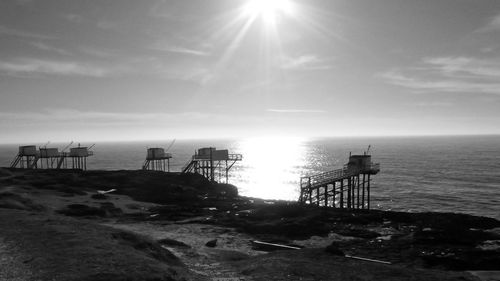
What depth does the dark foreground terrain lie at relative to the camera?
17.8 m

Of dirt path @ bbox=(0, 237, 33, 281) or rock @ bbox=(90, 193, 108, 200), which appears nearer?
dirt path @ bbox=(0, 237, 33, 281)

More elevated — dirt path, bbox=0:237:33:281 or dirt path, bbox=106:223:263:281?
dirt path, bbox=0:237:33:281

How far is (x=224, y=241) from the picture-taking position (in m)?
29.3

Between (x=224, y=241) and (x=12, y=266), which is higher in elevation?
(x=12, y=266)

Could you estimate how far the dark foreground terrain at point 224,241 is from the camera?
58.4 feet

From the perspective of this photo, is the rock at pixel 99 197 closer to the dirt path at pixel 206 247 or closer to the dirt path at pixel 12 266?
the dirt path at pixel 206 247

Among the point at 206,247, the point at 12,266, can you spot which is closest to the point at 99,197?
the point at 206,247

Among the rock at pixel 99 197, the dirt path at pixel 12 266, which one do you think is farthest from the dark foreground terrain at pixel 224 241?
the rock at pixel 99 197

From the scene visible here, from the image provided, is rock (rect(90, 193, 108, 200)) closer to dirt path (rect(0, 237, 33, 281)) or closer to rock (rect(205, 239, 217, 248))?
rock (rect(205, 239, 217, 248))

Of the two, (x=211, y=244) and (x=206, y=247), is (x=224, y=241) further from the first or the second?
(x=206, y=247)

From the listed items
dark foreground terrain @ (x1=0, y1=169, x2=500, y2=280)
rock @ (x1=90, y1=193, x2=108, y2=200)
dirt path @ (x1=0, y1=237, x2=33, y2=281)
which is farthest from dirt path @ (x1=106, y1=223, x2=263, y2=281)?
rock @ (x1=90, y1=193, x2=108, y2=200)

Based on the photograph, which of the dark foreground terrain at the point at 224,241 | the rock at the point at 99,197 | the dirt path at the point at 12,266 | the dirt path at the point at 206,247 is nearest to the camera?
the dirt path at the point at 12,266

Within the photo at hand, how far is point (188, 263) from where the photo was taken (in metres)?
22.2

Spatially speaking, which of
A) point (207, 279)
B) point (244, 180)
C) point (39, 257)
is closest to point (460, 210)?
point (207, 279)
